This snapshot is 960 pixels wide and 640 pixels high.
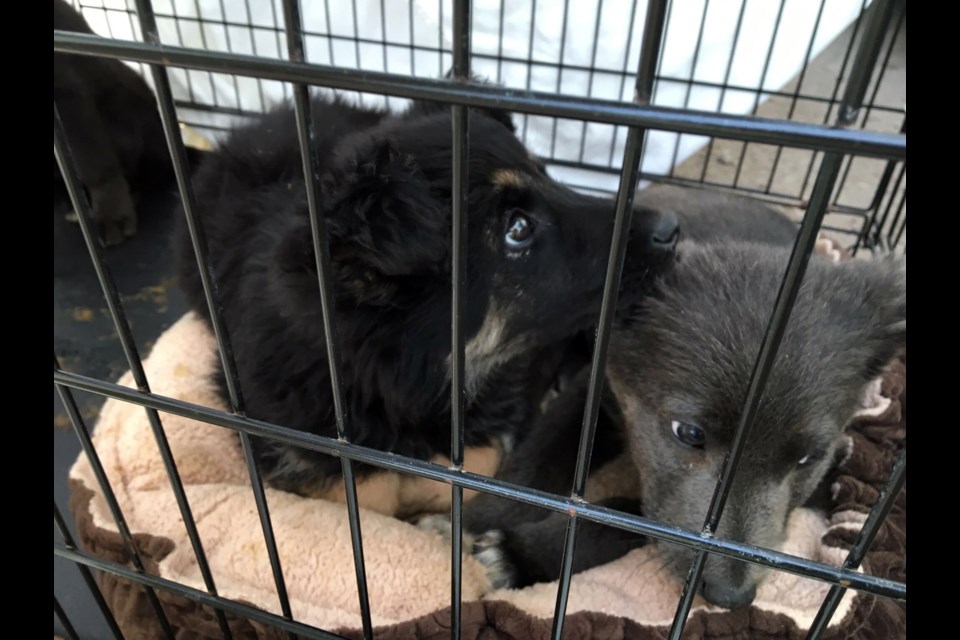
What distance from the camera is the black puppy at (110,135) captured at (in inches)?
102

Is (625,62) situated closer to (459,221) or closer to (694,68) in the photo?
(694,68)

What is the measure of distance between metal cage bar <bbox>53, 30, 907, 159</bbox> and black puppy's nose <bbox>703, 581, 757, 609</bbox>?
0.97 metres

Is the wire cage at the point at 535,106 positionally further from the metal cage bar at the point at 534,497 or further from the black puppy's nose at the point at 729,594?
the black puppy's nose at the point at 729,594

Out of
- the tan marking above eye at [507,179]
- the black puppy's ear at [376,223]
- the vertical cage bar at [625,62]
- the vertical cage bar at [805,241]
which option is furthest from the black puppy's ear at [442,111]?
the vertical cage bar at [805,241]

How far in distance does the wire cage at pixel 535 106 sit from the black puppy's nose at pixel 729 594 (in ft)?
1.15

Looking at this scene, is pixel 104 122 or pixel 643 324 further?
pixel 104 122

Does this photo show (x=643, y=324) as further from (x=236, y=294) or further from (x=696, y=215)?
(x=236, y=294)

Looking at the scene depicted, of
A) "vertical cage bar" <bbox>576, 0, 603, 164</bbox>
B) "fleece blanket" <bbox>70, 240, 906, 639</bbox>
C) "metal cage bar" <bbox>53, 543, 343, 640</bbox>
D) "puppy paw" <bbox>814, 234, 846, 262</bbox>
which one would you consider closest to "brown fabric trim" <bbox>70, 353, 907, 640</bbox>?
"fleece blanket" <bbox>70, 240, 906, 639</bbox>

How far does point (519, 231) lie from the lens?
1440 millimetres

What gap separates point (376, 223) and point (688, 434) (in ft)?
2.39

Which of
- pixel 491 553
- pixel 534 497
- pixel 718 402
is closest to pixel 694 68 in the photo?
pixel 718 402
